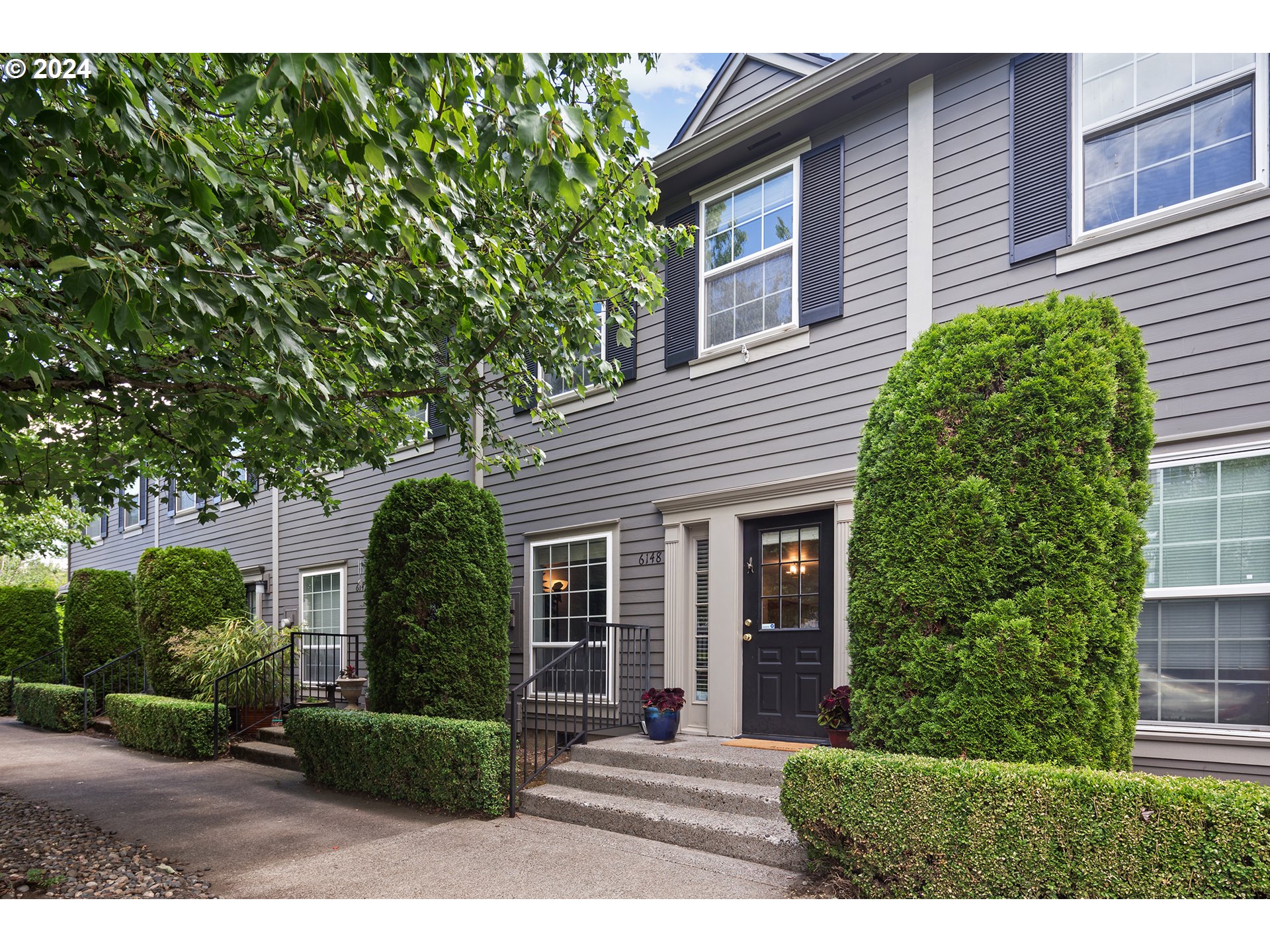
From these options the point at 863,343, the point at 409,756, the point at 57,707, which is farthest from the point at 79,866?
the point at 57,707

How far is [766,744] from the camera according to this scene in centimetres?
643

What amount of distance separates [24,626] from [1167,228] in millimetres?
18178

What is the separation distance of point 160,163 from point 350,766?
528 centimetres

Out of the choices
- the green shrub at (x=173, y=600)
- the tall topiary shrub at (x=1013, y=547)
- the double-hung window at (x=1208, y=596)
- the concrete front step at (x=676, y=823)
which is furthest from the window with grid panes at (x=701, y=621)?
the green shrub at (x=173, y=600)

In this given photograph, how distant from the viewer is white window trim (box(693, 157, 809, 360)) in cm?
699

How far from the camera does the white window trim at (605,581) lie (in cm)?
793

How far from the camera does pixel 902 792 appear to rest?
3.76m

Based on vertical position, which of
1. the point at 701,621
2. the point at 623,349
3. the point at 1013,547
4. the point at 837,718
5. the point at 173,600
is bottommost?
the point at 837,718

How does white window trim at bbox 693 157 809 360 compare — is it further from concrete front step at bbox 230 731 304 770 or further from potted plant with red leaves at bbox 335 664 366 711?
potted plant with red leaves at bbox 335 664 366 711

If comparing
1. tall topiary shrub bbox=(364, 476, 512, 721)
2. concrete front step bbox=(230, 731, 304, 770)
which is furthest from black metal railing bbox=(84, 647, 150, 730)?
tall topiary shrub bbox=(364, 476, 512, 721)

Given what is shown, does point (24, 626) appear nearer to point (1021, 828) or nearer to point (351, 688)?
point (351, 688)

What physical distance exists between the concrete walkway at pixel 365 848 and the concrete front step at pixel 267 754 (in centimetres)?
47

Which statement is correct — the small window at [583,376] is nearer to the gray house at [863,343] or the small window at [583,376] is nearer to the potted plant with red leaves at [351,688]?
the gray house at [863,343]
